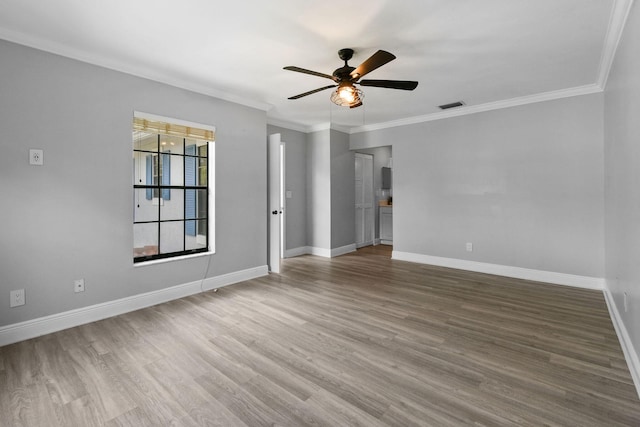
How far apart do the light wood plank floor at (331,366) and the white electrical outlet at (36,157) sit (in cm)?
153

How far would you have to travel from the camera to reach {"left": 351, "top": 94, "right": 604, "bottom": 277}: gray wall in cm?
398

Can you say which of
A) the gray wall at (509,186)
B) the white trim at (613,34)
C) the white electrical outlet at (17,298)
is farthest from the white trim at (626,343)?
the white electrical outlet at (17,298)

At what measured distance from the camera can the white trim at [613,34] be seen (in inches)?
87.0

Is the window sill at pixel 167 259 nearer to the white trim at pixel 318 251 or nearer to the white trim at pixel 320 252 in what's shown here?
the white trim at pixel 318 251

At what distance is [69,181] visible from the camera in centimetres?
285

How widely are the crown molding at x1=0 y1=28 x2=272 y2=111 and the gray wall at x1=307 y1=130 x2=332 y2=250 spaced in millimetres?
2012

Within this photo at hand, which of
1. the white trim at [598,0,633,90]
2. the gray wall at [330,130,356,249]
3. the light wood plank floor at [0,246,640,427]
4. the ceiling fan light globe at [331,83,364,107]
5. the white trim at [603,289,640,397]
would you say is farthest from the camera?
the gray wall at [330,130,356,249]

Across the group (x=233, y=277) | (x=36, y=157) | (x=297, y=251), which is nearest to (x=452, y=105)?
(x=297, y=251)

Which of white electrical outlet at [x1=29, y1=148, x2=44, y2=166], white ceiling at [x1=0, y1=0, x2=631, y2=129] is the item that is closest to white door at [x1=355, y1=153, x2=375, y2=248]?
white ceiling at [x1=0, y1=0, x2=631, y2=129]

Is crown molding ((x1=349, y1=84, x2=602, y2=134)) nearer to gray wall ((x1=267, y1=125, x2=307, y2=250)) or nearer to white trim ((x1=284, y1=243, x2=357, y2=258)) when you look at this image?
gray wall ((x1=267, y1=125, x2=307, y2=250))

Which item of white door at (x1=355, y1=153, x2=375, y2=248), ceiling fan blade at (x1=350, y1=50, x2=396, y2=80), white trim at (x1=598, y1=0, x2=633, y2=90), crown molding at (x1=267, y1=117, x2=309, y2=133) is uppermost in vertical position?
crown molding at (x1=267, y1=117, x2=309, y2=133)

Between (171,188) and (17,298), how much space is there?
169cm

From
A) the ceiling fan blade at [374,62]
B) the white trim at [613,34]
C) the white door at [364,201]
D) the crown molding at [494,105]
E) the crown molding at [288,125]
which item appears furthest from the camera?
the white door at [364,201]

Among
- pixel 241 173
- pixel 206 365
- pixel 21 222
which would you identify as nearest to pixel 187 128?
pixel 241 173
